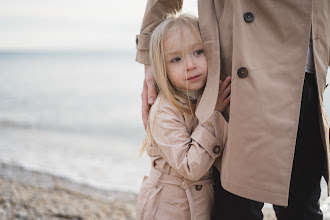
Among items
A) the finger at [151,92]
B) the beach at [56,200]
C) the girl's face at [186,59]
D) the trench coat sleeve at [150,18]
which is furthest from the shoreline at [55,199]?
the girl's face at [186,59]

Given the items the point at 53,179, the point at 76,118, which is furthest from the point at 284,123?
the point at 76,118

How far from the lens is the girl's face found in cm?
174

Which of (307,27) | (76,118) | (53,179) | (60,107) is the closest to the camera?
(307,27)

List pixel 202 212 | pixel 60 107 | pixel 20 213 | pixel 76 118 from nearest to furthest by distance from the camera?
pixel 202 212 → pixel 20 213 → pixel 76 118 → pixel 60 107

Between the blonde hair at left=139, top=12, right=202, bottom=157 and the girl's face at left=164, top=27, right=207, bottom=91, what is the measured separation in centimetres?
2

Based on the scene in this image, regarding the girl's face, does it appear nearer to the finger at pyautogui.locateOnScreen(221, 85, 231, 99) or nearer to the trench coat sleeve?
the finger at pyautogui.locateOnScreen(221, 85, 231, 99)

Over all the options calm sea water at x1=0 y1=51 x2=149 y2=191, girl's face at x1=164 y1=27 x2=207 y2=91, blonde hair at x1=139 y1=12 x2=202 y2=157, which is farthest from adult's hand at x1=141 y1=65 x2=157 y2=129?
calm sea water at x1=0 y1=51 x2=149 y2=191

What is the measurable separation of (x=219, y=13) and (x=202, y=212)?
1.06 metres

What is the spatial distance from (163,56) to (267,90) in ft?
1.96

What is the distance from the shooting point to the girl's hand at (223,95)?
165cm

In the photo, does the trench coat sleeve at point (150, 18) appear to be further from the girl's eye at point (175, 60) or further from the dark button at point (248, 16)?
the dark button at point (248, 16)

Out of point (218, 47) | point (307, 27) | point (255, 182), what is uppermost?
point (307, 27)

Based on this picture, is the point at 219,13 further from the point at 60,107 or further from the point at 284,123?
the point at 60,107

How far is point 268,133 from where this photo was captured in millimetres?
1473
